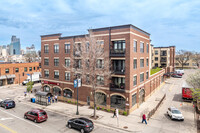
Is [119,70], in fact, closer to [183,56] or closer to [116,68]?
[116,68]

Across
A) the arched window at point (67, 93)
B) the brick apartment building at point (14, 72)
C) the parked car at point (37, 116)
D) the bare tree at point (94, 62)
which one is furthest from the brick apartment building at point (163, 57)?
the parked car at point (37, 116)

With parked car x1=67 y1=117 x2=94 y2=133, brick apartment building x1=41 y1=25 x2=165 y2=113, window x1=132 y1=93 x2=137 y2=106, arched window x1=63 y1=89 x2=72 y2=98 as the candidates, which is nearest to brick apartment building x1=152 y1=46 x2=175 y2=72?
brick apartment building x1=41 y1=25 x2=165 y2=113

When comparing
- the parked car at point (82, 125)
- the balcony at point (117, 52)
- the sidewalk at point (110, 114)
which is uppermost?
the balcony at point (117, 52)

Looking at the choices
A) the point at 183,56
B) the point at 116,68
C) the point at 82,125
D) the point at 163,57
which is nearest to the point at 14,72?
the point at 116,68

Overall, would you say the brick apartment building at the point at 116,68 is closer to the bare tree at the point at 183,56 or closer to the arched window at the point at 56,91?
the arched window at the point at 56,91

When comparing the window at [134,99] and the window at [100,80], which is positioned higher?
the window at [100,80]

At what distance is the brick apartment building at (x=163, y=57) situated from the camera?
69.0 m

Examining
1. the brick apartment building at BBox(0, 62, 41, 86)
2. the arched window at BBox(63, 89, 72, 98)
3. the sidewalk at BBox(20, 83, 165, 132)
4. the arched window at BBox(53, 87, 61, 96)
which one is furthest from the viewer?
the brick apartment building at BBox(0, 62, 41, 86)

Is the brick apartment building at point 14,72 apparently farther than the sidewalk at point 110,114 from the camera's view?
Yes

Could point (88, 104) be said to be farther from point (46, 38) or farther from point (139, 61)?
point (46, 38)

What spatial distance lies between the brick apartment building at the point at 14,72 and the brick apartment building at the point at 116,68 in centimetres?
2383

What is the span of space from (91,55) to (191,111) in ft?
67.2

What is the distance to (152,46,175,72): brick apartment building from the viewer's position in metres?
69.0

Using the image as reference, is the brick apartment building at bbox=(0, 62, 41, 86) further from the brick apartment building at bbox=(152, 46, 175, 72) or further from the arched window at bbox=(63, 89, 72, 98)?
the brick apartment building at bbox=(152, 46, 175, 72)
